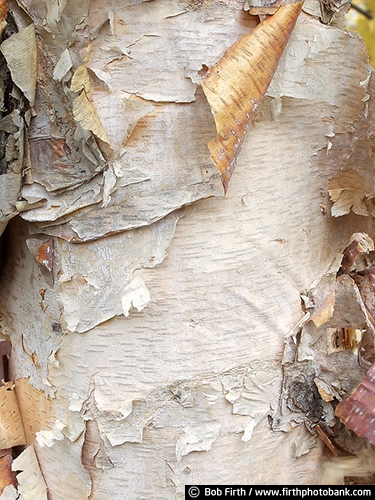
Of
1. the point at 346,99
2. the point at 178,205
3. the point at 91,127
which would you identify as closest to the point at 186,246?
the point at 178,205

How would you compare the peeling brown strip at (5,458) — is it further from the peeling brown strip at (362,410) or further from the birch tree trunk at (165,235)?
the peeling brown strip at (362,410)

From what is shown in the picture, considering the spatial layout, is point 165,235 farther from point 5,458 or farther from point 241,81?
point 5,458

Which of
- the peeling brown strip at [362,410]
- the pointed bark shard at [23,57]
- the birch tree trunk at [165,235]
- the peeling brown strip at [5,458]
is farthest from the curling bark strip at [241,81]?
the peeling brown strip at [5,458]

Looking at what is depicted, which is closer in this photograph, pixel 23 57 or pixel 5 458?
pixel 23 57

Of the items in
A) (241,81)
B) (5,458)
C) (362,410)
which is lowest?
(5,458)

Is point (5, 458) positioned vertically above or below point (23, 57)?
below

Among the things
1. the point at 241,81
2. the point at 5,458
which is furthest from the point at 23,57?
the point at 5,458
